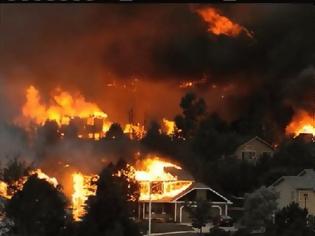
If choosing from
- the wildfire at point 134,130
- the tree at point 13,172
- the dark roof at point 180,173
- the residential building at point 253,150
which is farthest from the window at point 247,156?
the tree at point 13,172

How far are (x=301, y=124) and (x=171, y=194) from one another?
63.4 inches

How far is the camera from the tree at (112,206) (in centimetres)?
620

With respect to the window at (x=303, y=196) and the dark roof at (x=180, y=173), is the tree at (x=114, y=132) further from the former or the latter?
the window at (x=303, y=196)

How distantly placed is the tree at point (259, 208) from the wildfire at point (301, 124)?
2.67ft

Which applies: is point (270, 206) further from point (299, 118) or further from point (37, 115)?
point (37, 115)

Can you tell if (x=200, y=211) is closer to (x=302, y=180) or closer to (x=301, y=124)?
(x=302, y=180)

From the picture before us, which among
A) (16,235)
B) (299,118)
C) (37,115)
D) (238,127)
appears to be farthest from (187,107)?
(16,235)

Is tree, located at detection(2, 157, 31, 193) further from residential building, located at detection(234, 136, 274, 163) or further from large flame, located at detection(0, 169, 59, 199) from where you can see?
residential building, located at detection(234, 136, 274, 163)

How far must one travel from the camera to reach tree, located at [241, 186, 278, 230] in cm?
625

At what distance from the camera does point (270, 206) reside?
6246mm

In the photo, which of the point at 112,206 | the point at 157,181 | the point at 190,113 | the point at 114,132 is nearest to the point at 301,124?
the point at 190,113

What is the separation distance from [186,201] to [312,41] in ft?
A: 6.95

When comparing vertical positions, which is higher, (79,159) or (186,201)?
(79,159)

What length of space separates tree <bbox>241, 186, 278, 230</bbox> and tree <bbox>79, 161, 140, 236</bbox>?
113 cm
